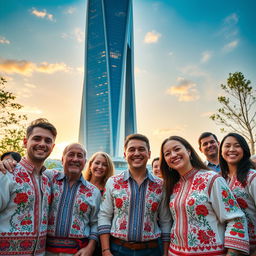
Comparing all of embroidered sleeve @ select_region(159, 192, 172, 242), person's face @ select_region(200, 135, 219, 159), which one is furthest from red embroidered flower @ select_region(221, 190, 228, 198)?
person's face @ select_region(200, 135, 219, 159)

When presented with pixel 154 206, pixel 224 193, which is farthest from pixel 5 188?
pixel 224 193

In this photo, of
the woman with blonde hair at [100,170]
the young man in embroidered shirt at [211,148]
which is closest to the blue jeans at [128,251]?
the woman with blonde hair at [100,170]

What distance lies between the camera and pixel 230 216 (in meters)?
1.71

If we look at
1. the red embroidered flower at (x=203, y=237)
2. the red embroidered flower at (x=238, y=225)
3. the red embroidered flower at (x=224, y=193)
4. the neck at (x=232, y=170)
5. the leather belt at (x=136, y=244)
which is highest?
the neck at (x=232, y=170)

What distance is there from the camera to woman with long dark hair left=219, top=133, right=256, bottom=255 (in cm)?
192

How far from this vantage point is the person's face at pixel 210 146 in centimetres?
393

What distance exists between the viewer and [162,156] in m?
2.37

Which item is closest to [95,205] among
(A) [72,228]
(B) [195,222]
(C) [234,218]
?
(A) [72,228]

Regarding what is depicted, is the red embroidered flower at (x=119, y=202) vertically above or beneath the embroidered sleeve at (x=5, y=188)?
beneath

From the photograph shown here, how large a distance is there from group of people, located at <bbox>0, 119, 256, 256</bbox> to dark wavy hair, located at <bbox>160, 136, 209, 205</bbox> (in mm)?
11

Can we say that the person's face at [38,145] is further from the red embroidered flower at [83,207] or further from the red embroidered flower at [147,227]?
the red embroidered flower at [147,227]

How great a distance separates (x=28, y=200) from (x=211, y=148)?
3.31 m

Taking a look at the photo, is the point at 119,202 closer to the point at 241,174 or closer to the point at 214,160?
the point at 241,174

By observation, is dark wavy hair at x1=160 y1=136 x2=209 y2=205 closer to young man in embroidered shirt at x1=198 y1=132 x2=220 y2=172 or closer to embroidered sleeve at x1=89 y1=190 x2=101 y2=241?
embroidered sleeve at x1=89 y1=190 x2=101 y2=241
